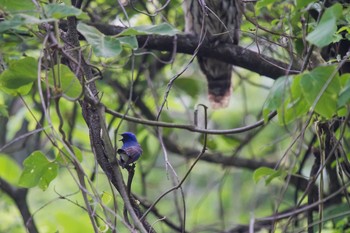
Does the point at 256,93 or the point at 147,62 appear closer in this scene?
the point at 147,62

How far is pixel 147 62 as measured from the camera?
4.25 m

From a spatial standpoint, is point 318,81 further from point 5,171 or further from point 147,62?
point 5,171

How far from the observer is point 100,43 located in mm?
1793

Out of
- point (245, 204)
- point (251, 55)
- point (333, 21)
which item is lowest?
point (245, 204)

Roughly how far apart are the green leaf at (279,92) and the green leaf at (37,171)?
0.71 m

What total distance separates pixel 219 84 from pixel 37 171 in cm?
236

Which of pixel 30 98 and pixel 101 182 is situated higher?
pixel 30 98

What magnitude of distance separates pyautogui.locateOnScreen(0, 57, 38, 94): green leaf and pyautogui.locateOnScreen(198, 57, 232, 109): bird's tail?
7.96 feet

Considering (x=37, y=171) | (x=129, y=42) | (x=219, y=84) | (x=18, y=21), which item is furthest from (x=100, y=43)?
(x=219, y=84)

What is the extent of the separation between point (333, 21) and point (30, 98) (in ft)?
9.06

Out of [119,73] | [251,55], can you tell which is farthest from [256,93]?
[251,55]

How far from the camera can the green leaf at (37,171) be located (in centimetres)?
219

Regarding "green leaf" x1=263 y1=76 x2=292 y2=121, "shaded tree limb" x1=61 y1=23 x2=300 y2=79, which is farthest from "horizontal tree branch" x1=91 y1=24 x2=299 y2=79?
"green leaf" x1=263 y1=76 x2=292 y2=121

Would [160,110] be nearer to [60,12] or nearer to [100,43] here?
[100,43]
